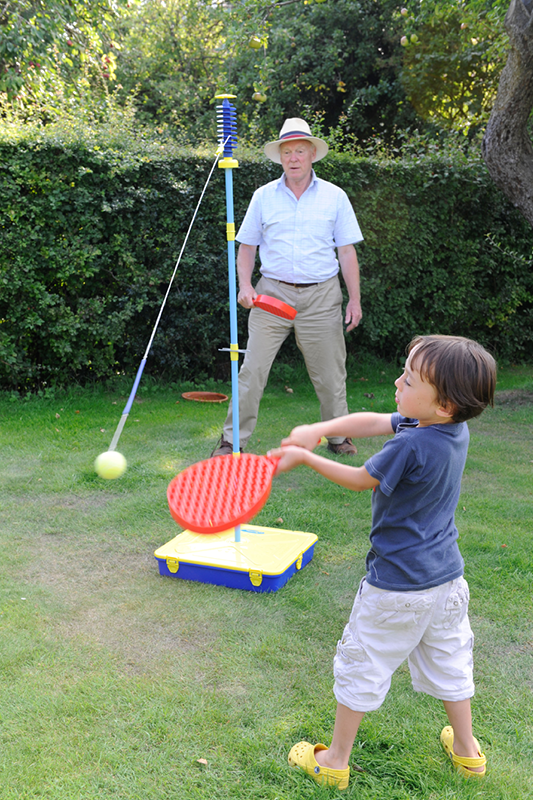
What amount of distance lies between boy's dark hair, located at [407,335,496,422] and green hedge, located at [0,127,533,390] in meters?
4.94

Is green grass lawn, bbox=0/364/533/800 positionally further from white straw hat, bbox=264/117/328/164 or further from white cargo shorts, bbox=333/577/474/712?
white straw hat, bbox=264/117/328/164

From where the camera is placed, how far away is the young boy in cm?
173

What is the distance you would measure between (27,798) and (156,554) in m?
1.38

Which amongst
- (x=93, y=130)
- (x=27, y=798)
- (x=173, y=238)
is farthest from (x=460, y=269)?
(x=27, y=798)

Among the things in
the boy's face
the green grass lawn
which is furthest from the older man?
the boy's face

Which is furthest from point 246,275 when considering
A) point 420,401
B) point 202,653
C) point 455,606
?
point 455,606

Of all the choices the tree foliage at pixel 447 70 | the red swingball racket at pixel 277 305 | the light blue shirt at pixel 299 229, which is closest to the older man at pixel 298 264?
the light blue shirt at pixel 299 229

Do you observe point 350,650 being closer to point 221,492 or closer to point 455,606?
point 455,606

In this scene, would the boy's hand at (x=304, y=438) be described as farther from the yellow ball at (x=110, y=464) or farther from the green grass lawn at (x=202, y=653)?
the yellow ball at (x=110, y=464)

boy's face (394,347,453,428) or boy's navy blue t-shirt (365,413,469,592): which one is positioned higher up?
boy's face (394,347,453,428)

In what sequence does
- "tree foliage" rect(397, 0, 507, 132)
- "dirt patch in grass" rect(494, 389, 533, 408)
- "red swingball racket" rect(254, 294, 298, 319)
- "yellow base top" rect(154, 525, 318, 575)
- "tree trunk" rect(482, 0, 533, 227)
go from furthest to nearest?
1. "tree foliage" rect(397, 0, 507, 132)
2. "dirt patch in grass" rect(494, 389, 533, 408)
3. "tree trunk" rect(482, 0, 533, 227)
4. "red swingball racket" rect(254, 294, 298, 319)
5. "yellow base top" rect(154, 525, 318, 575)

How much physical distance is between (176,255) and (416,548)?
17.3 feet

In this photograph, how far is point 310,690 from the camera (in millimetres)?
2396

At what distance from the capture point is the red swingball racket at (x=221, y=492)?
1797 millimetres
